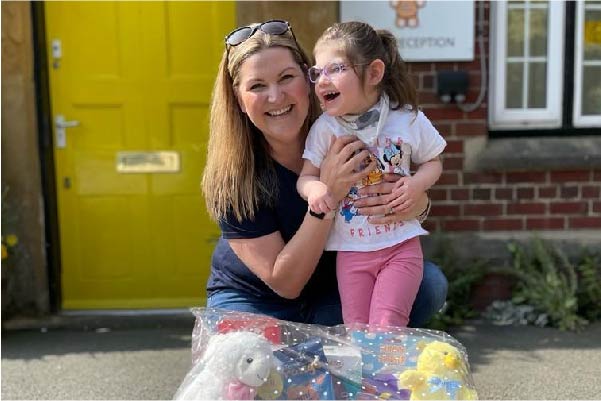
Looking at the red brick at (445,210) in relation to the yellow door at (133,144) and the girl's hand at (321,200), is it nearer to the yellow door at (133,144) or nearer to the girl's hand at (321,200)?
the yellow door at (133,144)

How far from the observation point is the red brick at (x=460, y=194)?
451 centimetres

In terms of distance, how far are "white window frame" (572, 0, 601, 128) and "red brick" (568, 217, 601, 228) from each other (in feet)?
1.97

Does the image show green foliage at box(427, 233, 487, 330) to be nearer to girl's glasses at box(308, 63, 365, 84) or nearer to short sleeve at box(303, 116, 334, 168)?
short sleeve at box(303, 116, 334, 168)

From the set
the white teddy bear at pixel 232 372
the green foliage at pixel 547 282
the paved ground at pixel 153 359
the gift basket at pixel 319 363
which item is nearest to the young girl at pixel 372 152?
the gift basket at pixel 319 363

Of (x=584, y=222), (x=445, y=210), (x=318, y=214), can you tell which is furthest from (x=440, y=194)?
(x=318, y=214)

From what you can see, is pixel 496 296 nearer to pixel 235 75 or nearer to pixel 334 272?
pixel 334 272

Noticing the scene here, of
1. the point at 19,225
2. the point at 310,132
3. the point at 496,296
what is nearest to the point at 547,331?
the point at 496,296

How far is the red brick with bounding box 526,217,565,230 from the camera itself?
4.57 m

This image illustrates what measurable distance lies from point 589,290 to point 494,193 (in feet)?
2.70

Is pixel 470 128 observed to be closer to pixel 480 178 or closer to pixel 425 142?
pixel 480 178

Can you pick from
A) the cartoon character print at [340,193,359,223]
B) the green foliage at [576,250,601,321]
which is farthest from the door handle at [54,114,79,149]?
the green foliage at [576,250,601,321]

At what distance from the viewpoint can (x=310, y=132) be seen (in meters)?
2.30

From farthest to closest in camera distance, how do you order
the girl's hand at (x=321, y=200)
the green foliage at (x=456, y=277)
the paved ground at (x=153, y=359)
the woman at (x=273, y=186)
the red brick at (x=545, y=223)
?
the red brick at (x=545, y=223)
the green foliage at (x=456, y=277)
the paved ground at (x=153, y=359)
the woman at (x=273, y=186)
the girl's hand at (x=321, y=200)

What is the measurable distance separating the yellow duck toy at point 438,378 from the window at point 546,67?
3.03 metres
